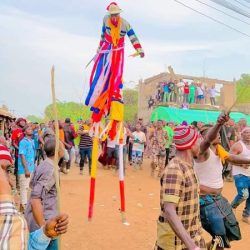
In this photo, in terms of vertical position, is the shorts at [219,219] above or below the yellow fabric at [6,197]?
below

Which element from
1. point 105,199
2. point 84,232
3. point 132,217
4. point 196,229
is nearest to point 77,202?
point 105,199

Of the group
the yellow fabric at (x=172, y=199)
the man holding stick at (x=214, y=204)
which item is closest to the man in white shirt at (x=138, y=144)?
the man holding stick at (x=214, y=204)

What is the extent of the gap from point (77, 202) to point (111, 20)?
3848mm

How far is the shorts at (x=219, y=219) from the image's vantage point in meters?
4.38

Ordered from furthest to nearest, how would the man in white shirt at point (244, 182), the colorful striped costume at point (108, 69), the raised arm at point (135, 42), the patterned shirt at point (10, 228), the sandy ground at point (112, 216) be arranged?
the man in white shirt at point (244, 182) < the raised arm at point (135, 42) < the colorful striped costume at point (108, 69) < the sandy ground at point (112, 216) < the patterned shirt at point (10, 228)

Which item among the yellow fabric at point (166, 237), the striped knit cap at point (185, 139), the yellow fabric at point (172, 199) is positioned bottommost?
the yellow fabric at point (166, 237)

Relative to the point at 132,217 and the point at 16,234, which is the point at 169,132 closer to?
the point at 132,217

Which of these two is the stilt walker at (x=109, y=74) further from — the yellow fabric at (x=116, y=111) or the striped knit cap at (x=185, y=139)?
the striped knit cap at (x=185, y=139)

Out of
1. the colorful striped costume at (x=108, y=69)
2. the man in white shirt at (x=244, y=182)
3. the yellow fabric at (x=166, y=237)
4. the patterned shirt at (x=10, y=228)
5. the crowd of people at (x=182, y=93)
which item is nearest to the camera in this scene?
the patterned shirt at (x=10, y=228)

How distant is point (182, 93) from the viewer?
824 inches

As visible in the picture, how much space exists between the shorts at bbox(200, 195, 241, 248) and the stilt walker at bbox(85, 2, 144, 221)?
106 inches

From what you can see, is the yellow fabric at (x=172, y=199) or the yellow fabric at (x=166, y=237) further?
the yellow fabric at (x=166, y=237)

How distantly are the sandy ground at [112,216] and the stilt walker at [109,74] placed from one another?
0.69 m

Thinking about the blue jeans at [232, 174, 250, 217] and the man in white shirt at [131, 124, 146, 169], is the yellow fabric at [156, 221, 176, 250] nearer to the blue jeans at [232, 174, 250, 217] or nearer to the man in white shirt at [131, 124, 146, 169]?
the blue jeans at [232, 174, 250, 217]
